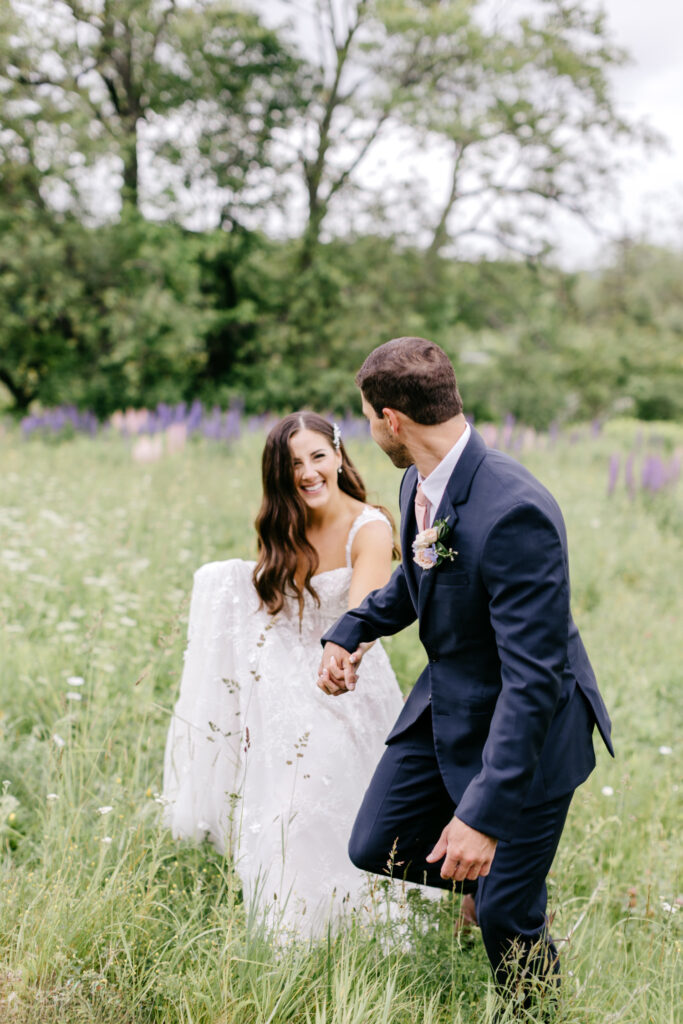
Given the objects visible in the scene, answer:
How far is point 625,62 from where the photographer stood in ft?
56.6

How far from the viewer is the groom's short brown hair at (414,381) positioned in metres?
2.18

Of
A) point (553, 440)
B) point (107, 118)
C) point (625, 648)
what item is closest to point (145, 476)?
point (625, 648)

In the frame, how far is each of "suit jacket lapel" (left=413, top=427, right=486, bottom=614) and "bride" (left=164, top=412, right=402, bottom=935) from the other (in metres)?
0.91

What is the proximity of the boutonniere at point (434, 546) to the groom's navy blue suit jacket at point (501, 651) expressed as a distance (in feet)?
0.09

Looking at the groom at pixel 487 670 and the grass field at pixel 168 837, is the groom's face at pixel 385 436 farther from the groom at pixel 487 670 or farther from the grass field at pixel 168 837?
the grass field at pixel 168 837

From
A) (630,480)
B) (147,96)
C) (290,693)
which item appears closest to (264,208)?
(147,96)

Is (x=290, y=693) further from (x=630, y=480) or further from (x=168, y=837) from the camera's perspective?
(x=630, y=480)

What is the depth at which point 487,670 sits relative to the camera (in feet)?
7.43

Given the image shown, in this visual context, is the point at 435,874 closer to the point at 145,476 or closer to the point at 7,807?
the point at 7,807

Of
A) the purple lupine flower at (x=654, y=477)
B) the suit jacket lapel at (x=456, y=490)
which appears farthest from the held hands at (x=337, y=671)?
the purple lupine flower at (x=654, y=477)

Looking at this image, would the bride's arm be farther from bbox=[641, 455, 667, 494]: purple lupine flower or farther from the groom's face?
bbox=[641, 455, 667, 494]: purple lupine flower

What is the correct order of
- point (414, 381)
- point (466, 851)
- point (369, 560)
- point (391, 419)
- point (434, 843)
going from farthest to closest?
point (369, 560), point (434, 843), point (391, 419), point (414, 381), point (466, 851)

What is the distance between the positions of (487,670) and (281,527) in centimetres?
132

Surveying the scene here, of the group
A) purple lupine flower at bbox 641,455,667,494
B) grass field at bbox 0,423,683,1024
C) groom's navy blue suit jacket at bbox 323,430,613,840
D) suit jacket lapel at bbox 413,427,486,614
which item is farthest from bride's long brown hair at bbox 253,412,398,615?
purple lupine flower at bbox 641,455,667,494
